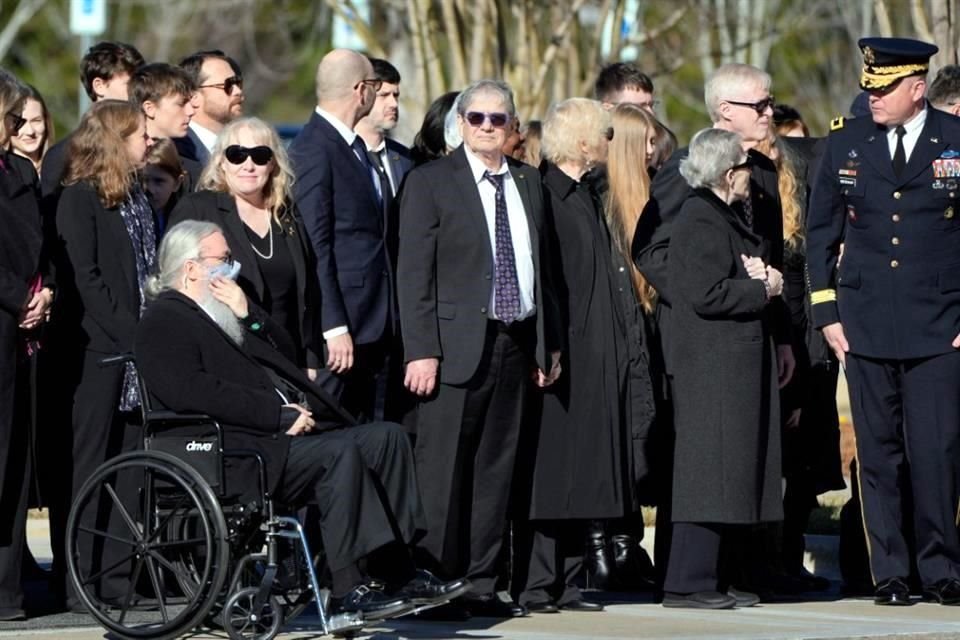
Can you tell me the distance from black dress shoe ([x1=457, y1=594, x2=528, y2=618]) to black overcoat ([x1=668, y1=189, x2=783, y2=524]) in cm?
79

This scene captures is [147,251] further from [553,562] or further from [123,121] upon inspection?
[553,562]

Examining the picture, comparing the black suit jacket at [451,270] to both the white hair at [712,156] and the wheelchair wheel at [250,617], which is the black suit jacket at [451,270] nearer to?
the white hair at [712,156]

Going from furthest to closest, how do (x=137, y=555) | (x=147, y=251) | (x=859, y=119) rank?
(x=859, y=119)
(x=147, y=251)
(x=137, y=555)

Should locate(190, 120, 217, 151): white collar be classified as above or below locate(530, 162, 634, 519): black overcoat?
above

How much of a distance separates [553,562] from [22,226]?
2.58 metres

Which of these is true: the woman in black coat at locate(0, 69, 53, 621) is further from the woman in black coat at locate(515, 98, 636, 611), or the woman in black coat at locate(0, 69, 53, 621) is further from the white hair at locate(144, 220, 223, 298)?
the woman in black coat at locate(515, 98, 636, 611)

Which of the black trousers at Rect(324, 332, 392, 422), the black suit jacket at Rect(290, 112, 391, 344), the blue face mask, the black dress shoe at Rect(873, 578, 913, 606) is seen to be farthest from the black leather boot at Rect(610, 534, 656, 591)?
the blue face mask

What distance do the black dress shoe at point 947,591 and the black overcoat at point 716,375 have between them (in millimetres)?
765

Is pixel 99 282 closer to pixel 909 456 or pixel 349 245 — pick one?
pixel 349 245

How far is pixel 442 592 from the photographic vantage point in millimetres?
8078

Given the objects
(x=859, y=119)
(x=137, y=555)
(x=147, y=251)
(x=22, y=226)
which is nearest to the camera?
(x=137, y=555)

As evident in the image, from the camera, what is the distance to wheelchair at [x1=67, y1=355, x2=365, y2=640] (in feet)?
25.4

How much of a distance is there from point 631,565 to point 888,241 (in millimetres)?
1965

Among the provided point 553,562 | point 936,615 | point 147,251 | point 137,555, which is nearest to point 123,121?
point 147,251
